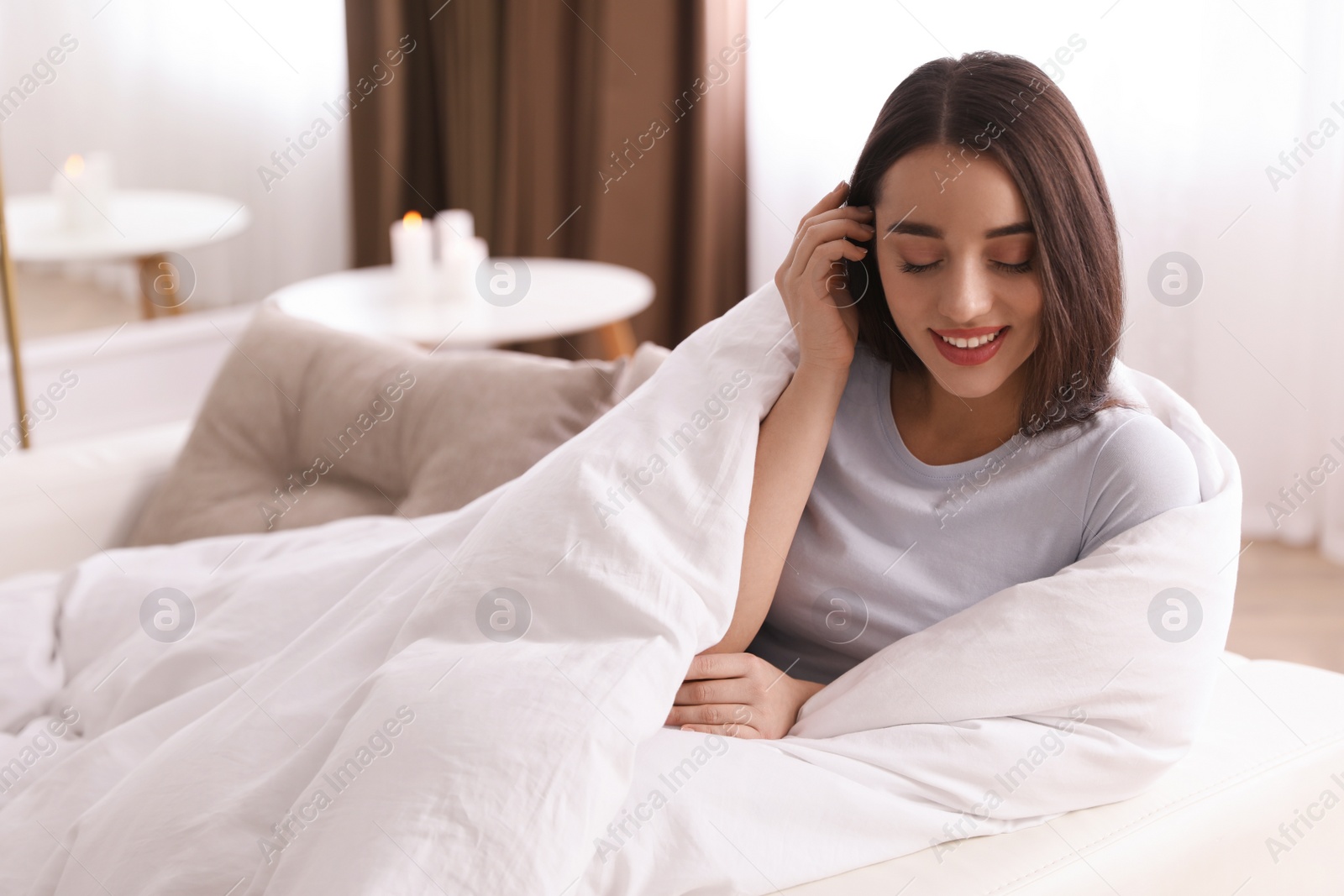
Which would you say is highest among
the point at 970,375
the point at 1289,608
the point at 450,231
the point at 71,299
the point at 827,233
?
the point at 827,233

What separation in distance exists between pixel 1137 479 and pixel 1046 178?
256mm

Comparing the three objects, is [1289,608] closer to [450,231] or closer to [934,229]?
[934,229]

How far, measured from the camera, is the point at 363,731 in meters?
0.87

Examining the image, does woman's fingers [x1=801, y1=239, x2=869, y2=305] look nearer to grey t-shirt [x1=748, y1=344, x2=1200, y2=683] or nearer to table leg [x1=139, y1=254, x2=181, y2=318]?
grey t-shirt [x1=748, y1=344, x2=1200, y2=683]

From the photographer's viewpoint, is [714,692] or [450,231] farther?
[450,231]

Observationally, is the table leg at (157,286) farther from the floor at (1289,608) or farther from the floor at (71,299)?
the floor at (1289,608)

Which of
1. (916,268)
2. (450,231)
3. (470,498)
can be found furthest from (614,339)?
(916,268)

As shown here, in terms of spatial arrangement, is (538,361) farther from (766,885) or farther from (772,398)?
(766,885)

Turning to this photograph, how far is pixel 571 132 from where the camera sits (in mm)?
3406

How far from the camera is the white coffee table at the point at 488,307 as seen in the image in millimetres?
2395

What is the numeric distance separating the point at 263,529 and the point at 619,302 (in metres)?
1.11

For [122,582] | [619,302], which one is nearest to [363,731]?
[122,582]

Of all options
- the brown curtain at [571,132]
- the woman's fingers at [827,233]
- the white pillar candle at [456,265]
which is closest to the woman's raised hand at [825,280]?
the woman's fingers at [827,233]

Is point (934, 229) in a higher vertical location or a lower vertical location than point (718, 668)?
higher
